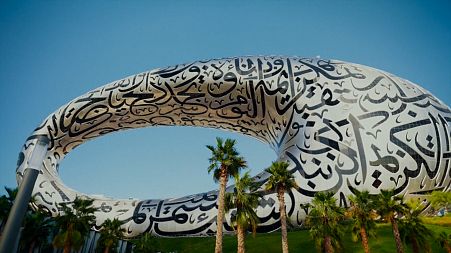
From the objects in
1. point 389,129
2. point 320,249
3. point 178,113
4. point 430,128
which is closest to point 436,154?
point 430,128

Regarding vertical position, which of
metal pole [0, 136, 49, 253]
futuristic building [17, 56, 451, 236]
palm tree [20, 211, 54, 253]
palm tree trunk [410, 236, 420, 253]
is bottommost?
metal pole [0, 136, 49, 253]

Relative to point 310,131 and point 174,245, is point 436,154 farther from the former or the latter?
point 174,245

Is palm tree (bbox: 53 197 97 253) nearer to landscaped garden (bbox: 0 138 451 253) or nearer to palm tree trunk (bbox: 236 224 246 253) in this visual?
landscaped garden (bbox: 0 138 451 253)

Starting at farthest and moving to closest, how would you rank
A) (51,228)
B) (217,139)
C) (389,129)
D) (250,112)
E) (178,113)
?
(178,113) < (250,112) < (389,129) < (51,228) < (217,139)

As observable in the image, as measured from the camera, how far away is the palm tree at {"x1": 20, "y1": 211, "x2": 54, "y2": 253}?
22.6 meters

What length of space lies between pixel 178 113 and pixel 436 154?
2241cm

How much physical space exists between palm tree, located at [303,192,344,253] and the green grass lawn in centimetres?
387

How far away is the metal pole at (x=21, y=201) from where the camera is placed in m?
3.76

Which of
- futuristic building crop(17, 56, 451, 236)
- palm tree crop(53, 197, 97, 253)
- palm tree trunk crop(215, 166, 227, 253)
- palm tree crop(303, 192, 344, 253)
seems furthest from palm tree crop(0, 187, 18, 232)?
Result: palm tree crop(303, 192, 344, 253)

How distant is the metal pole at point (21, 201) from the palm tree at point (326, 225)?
17.5m

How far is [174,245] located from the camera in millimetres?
28266

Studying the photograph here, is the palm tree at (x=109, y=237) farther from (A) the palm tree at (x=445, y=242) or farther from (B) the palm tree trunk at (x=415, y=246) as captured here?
(A) the palm tree at (x=445, y=242)

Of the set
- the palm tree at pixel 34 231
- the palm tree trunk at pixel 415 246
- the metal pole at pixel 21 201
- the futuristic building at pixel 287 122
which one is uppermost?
the futuristic building at pixel 287 122

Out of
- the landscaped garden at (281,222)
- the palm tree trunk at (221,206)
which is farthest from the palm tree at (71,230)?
the palm tree trunk at (221,206)
